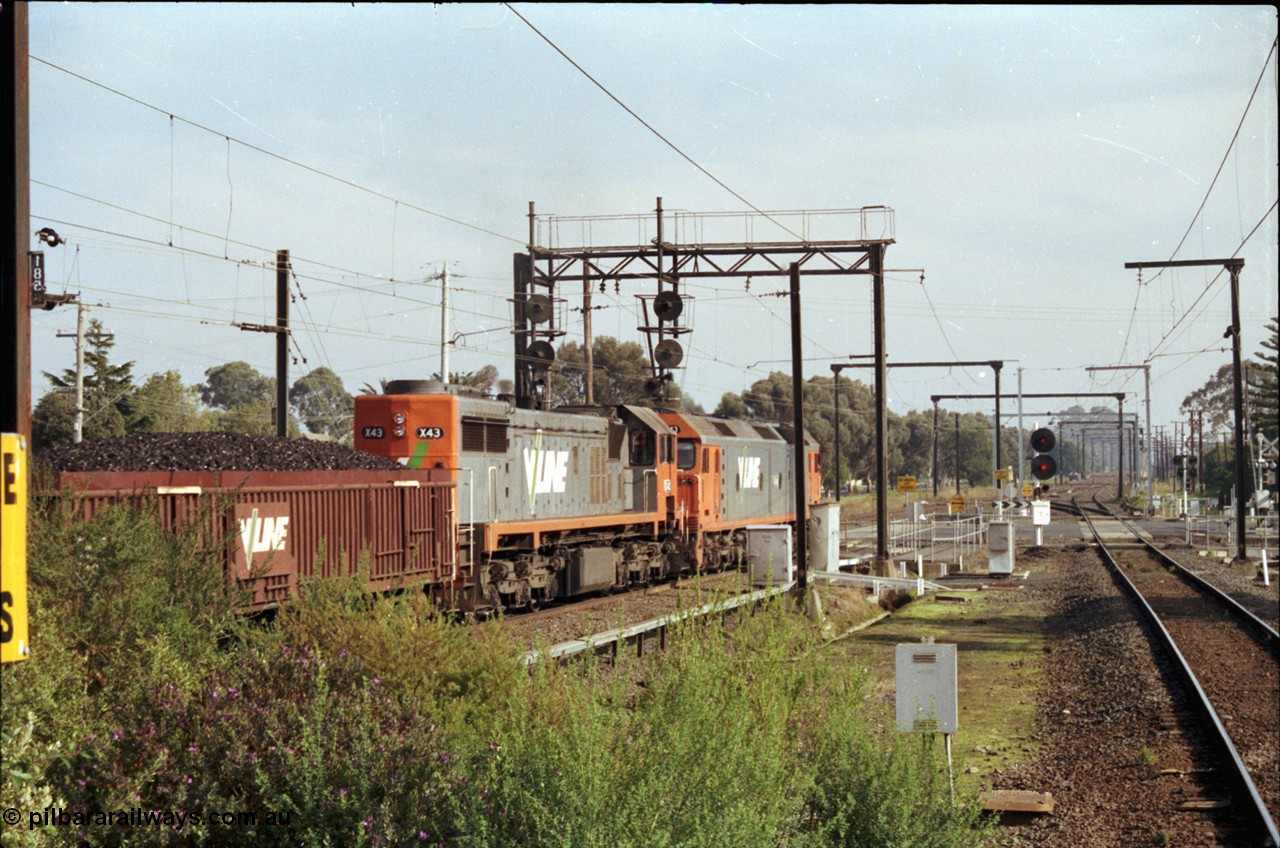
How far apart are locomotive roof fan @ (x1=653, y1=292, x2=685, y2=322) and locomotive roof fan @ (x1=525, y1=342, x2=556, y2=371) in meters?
3.30

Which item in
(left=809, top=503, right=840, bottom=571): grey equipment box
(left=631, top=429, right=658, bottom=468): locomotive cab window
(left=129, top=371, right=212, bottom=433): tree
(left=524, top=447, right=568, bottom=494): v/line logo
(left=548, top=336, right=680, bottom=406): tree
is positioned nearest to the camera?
(left=524, top=447, right=568, bottom=494): v/line logo

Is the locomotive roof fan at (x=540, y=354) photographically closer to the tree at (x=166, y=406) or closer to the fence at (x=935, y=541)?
the fence at (x=935, y=541)

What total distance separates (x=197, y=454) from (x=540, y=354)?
1851 centimetres

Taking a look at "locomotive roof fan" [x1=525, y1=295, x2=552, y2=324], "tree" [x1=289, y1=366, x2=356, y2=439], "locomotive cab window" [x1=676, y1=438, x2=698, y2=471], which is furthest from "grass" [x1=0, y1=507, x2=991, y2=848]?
"tree" [x1=289, y1=366, x2=356, y2=439]

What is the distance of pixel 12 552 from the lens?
4.02 m

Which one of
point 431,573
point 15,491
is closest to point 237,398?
point 431,573

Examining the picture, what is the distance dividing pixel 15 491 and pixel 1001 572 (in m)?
33.3

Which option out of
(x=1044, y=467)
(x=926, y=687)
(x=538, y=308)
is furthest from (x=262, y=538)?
(x=1044, y=467)

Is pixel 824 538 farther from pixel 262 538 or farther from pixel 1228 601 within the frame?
pixel 262 538

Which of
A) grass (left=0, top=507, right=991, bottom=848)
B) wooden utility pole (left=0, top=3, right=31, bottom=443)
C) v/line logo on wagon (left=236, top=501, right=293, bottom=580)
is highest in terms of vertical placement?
wooden utility pole (left=0, top=3, right=31, bottom=443)

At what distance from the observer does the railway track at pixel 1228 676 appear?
1095cm

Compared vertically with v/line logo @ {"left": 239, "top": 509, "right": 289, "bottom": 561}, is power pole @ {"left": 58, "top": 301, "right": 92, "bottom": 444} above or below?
above

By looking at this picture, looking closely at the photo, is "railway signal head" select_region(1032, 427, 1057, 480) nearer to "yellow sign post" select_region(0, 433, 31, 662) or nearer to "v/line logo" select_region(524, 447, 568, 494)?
"v/line logo" select_region(524, 447, 568, 494)

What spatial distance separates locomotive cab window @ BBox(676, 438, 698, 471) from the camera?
99.5 feet
